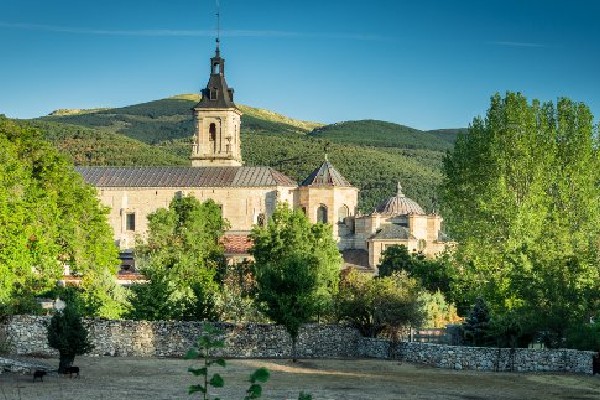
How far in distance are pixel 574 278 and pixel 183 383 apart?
61.5 ft

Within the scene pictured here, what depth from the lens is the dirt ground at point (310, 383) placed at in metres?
27.6

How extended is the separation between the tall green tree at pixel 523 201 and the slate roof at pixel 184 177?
41.5 metres

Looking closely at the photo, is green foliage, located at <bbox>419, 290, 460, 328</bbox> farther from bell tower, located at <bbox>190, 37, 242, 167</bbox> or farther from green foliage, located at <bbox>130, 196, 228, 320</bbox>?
bell tower, located at <bbox>190, 37, 242, 167</bbox>

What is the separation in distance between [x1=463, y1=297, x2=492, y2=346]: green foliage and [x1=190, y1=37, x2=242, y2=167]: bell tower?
61519 mm

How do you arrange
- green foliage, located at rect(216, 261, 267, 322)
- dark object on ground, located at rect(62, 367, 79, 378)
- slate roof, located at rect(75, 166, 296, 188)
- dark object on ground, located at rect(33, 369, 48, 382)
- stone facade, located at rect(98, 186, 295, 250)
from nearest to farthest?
dark object on ground, located at rect(33, 369, 48, 382)
dark object on ground, located at rect(62, 367, 79, 378)
green foliage, located at rect(216, 261, 267, 322)
stone facade, located at rect(98, 186, 295, 250)
slate roof, located at rect(75, 166, 296, 188)

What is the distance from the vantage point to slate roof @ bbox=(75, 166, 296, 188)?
92.3 meters

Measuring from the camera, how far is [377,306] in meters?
44.8

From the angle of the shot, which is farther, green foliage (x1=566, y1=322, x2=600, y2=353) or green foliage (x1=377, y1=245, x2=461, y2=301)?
green foliage (x1=377, y1=245, x2=461, y2=301)

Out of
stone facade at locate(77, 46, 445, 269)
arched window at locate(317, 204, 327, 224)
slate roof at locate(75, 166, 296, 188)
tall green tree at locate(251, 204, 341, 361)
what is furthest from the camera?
slate roof at locate(75, 166, 296, 188)

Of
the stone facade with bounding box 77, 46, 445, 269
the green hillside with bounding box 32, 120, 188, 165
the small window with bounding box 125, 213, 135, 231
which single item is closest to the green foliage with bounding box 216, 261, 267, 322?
the stone facade with bounding box 77, 46, 445, 269

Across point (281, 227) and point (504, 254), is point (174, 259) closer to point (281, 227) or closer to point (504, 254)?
point (281, 227)

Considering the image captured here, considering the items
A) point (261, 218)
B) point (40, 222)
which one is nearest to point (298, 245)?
point (40, 222)

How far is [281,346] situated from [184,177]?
170 feet

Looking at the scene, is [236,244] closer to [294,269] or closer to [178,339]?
[294,269]
